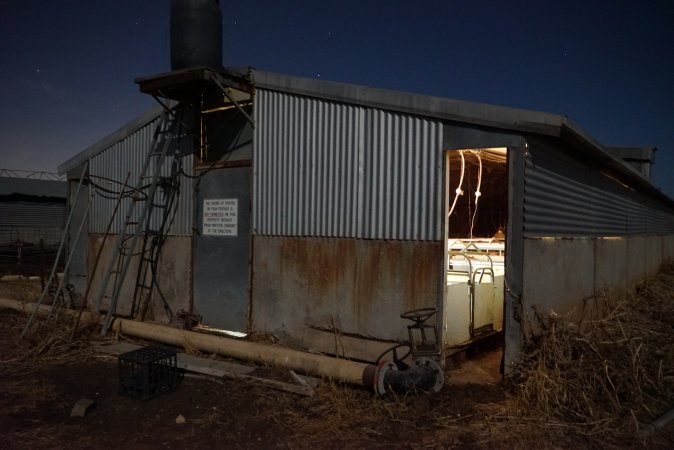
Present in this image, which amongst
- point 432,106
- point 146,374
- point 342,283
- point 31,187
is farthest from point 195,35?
point 31,187

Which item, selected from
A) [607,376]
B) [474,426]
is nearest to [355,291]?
[474,426]

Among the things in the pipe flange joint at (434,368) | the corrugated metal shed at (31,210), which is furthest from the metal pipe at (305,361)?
the corrugated metal shed at (31,210)

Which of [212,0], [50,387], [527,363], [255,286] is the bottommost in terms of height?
[50,387]

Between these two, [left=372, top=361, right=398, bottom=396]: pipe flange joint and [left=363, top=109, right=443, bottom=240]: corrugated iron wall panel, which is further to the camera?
[left=363, top=109, right=443, bottom=240]: corrugated iron wall panel

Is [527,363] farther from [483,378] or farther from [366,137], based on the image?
[366,137]

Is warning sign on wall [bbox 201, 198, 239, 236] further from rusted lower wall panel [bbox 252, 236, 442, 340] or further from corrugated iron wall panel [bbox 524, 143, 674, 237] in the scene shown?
corrugated iron wall panel [bbox 524, 143, 674, 237]

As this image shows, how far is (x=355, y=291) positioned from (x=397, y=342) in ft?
3.45

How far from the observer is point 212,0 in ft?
31.6

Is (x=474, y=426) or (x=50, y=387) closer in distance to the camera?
(x=474, y=426)

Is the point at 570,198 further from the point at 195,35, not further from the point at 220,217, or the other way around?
the point at 195,35

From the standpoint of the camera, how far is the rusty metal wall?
22.9 ft

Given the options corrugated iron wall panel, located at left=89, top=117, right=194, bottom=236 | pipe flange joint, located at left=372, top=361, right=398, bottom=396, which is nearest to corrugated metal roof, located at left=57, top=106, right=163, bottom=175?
corrugated iron wall panel, located at left=89, top=117, right=194, bottom=236

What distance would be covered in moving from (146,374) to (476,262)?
6447 mm

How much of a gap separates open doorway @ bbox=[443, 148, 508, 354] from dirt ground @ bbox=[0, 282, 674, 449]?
890 mm
